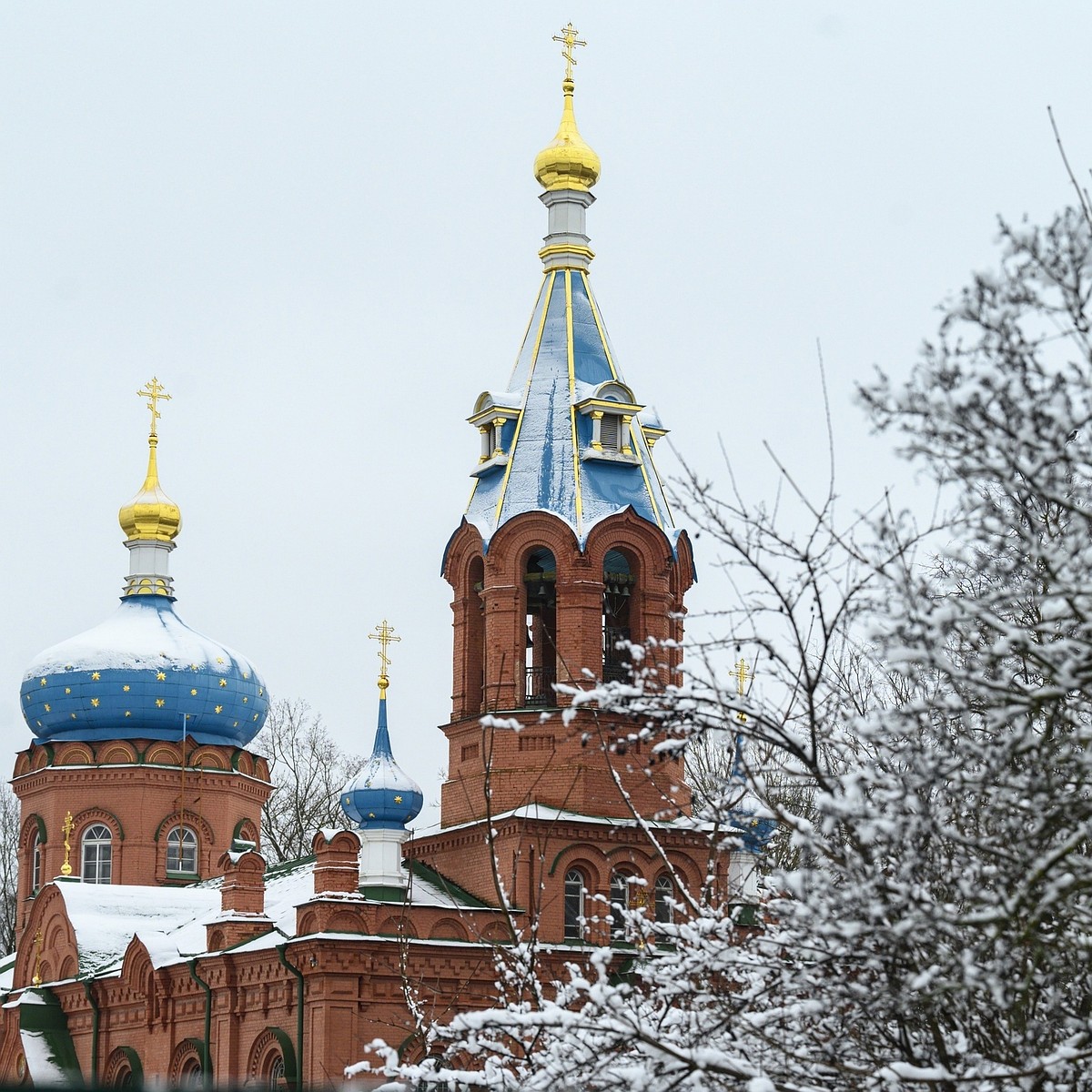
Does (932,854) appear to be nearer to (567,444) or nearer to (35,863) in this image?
(567,444)

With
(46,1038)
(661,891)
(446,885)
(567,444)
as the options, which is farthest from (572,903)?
(46,1038)

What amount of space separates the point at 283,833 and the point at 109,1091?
1338 inches

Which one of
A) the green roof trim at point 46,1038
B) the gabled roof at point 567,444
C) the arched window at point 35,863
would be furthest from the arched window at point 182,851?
the gabled roof at point 567,444

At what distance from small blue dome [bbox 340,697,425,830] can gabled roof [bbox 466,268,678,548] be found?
2823mm

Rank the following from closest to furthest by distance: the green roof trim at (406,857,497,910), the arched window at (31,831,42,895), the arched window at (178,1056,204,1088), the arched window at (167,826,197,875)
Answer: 1. the green roof trim at (406,857,497,910)
2. the arched window at (178,1056,204,1088)
3. the arched window at (167,826,197,875)
4. the arched window at (31,831,42,895)

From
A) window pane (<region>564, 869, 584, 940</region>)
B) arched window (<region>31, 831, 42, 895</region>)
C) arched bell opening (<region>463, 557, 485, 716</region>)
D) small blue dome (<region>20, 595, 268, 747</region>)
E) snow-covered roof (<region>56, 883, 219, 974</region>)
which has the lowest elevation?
window pane (<region>564, 869, 584, 940</region>)

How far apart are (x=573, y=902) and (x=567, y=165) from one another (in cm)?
865

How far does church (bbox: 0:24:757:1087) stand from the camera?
20.4m

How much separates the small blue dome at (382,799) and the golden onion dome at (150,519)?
12.7 meters

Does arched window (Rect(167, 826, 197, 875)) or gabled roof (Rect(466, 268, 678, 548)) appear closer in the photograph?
gabled roof (Rect(466, 268, 678, 548))

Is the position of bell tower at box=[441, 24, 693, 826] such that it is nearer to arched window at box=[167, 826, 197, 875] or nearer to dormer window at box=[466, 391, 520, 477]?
dormer window at box=[466, 391, 520, 477]

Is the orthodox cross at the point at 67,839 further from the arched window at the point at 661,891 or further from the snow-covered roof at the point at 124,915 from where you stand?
the arched window at the point at 661,891

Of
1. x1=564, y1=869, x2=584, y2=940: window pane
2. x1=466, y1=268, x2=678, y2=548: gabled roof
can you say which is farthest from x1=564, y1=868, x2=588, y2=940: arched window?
x1=466, y1=268, x2=678, y2=548: gabled roof

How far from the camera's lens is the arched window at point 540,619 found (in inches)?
874
